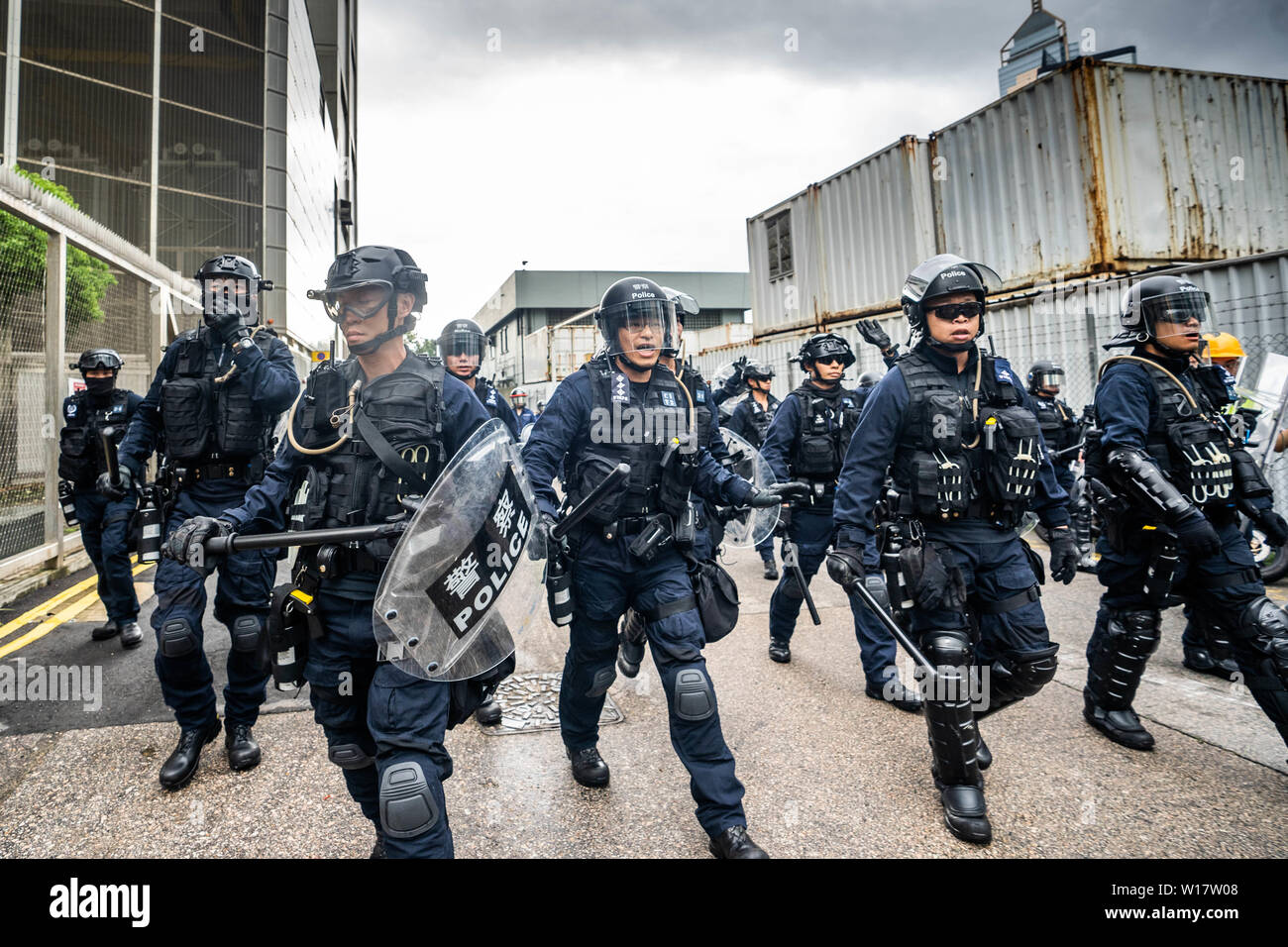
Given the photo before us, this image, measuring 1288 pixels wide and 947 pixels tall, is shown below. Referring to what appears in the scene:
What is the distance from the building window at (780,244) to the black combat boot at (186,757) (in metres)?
13.3

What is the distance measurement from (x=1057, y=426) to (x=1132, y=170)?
3955mm

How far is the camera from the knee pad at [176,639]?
311cm

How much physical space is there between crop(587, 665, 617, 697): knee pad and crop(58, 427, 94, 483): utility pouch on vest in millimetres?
4567

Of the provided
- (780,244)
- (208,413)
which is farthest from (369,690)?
(780,244)

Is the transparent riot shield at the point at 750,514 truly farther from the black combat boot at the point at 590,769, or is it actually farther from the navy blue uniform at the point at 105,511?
the navy blue uniform at the point at 105,511

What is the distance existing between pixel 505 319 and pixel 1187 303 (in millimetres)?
50022

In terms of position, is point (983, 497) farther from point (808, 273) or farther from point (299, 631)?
point (808, 273)

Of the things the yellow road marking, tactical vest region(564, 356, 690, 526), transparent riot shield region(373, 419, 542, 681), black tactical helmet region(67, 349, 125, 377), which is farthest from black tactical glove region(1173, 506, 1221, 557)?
black tactical helmet region(67, 349, 125, 377)

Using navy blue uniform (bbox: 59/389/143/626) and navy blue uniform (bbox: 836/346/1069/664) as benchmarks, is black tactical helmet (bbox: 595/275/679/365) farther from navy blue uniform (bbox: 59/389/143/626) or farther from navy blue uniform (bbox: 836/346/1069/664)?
navy blue uniform (bbox: 59/389/143/626)

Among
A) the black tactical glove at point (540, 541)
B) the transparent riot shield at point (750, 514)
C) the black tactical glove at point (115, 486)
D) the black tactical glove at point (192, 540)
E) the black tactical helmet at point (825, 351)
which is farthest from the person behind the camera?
the black tactical helmet at point (825, 351)

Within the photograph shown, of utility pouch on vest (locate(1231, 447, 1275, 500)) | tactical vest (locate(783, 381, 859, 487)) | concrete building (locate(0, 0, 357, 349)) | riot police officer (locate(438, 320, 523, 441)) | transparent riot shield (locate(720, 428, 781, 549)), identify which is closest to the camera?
utility pouch on vest (locate(1231, 447, 1275, 500))

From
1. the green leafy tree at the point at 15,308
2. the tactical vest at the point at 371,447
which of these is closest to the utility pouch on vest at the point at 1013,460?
the tactical vest at the point at 371,447

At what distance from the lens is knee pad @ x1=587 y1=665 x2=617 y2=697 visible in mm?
2994
